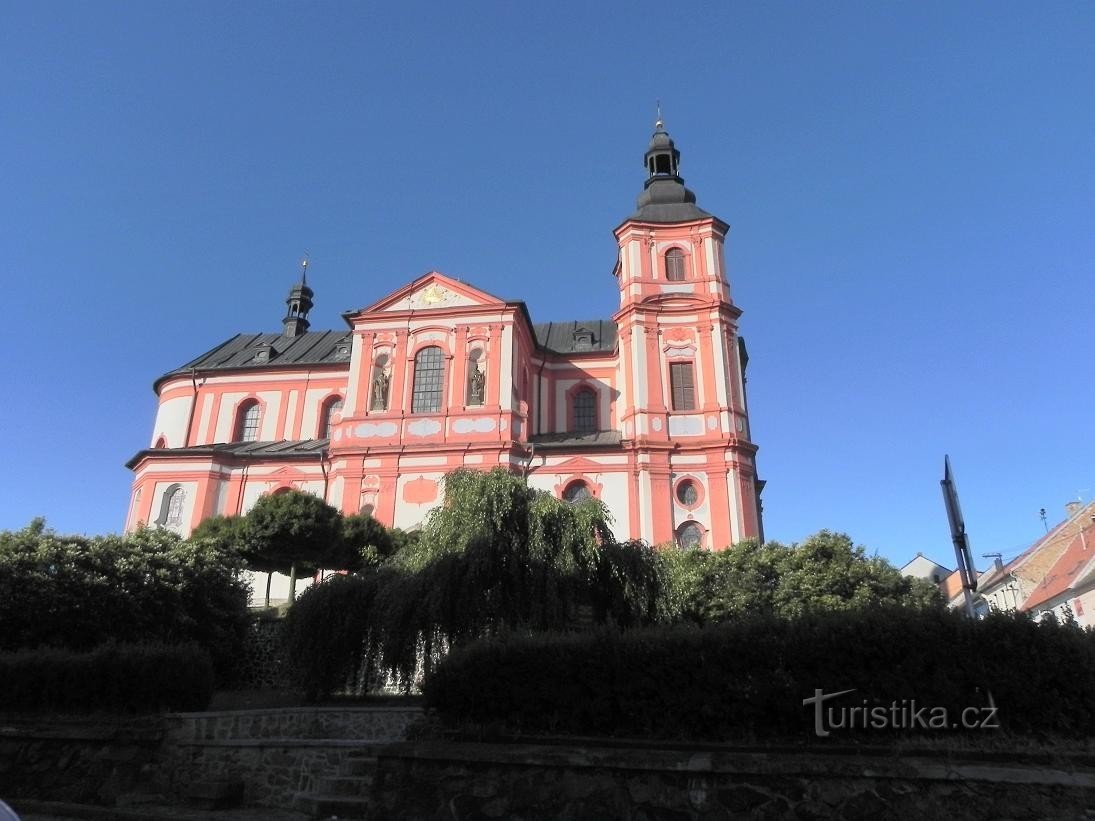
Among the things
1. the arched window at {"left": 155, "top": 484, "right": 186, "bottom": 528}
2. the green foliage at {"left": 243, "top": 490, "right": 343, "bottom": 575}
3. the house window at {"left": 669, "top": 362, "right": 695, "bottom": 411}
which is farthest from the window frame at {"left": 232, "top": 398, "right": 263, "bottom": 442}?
the house window at {"left": 669, "top": 362, "right": 695, "bottom": 411}

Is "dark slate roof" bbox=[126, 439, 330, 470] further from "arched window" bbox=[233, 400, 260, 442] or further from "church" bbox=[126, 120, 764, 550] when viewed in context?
"arched window" bbox=[233, 400, 260, 442]

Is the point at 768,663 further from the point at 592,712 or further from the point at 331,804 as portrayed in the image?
the point at 331,804

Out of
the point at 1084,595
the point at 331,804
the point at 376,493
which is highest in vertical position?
the point at 376,493

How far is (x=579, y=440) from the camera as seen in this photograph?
32.7 m

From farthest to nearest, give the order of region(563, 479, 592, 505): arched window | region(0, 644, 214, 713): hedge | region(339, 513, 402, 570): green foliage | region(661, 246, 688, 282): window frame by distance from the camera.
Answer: region(661, 246, 688, 282): window frame, region(563, 479, 592, 505): arched window, region(339, 513, 402, 570): green foliage, region(0, 644, 214, 713): hedge

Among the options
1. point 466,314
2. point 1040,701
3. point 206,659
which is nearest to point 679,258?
point 466,314

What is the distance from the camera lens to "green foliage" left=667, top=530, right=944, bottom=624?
68.4ft

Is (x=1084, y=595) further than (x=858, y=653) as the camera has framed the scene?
Yes

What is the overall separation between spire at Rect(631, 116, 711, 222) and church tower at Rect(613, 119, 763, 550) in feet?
0.31

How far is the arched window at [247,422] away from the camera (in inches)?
1503

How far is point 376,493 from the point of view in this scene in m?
31.1

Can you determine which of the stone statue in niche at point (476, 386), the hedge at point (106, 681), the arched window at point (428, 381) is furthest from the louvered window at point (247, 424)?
the hedge at point (106, 681)

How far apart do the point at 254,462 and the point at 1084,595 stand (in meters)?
36.0

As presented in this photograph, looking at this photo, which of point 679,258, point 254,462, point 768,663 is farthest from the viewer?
point 679,258
